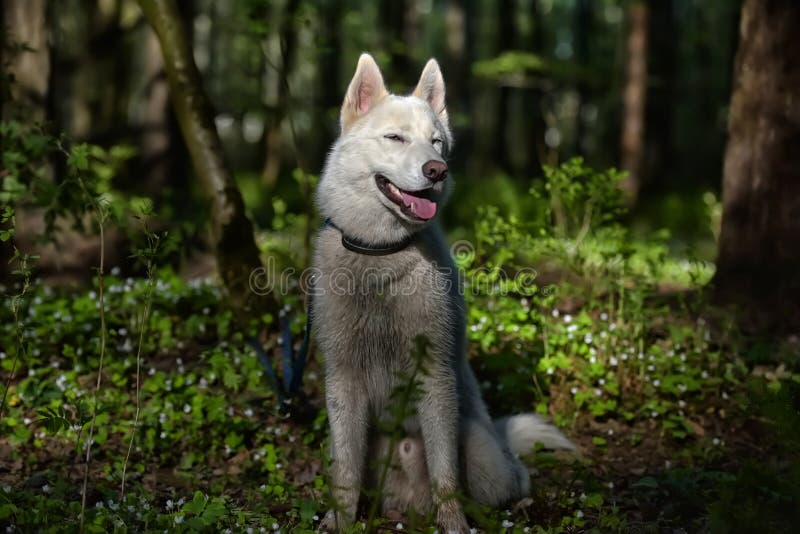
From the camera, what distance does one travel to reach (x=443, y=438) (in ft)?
11.6

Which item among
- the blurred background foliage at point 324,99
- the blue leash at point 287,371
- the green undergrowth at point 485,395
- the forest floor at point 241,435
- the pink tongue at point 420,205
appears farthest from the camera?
the blurred background foliage at point 324,99

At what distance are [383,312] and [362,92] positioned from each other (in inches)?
46.6

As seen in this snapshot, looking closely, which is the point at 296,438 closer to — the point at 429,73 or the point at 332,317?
the point at 332,317

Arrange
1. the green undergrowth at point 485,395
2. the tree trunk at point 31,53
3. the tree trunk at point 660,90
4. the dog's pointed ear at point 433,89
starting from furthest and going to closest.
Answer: the tree trunk at point 660,90, the tree trunk at point 31,53, the dog's pointed ear at point 433,89, the green undergrowth at point 485,395

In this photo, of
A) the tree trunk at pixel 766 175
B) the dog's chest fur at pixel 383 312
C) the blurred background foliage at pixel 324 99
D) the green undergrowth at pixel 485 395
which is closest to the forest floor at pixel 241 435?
the green undergrowth at pixel 485 395

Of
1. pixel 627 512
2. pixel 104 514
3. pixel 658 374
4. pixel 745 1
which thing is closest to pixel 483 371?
pixel 658 374

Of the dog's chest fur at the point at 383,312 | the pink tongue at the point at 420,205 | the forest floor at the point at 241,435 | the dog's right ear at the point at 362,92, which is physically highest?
the dog's right ear at the point at 362,92

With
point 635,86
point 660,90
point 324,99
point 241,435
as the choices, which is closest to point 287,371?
point 241,435

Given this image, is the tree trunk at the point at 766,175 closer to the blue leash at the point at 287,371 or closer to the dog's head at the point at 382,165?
the dog's head at the point at 382,165

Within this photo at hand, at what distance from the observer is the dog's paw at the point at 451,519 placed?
3.55 meters

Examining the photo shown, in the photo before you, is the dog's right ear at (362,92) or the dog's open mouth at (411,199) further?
the dog's right ear at (362,92)

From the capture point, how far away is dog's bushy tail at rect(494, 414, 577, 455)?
4.31 metres

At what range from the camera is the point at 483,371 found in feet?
17.8

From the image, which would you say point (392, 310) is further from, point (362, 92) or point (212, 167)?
point (212, 167)
